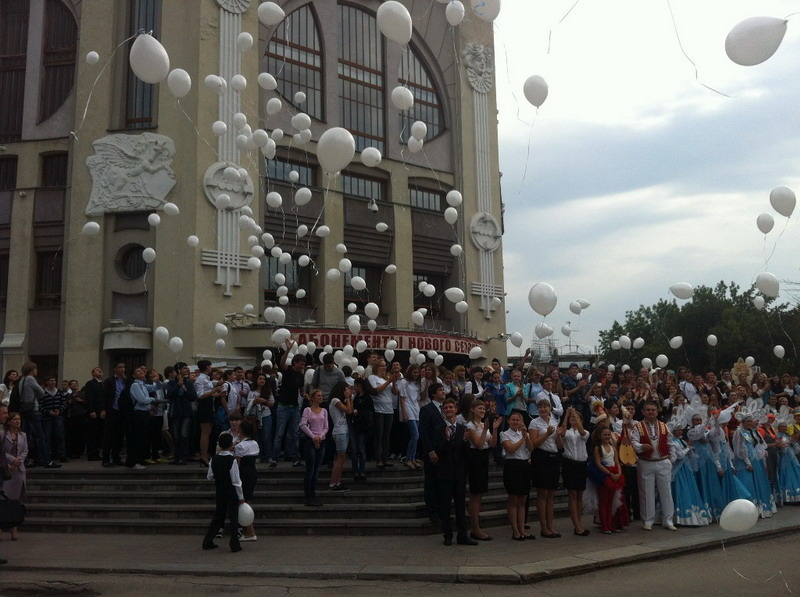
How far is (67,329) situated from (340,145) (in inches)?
679

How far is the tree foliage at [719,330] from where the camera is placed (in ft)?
145

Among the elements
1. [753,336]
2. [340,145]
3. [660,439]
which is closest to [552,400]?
[660,439]

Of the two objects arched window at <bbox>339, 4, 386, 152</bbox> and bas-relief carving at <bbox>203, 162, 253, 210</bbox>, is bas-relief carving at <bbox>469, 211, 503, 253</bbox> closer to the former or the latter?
arched window at <bbox>339, 4, 386, 152</bbox>

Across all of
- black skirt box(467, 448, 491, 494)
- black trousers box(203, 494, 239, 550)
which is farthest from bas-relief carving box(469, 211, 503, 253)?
black trousers box(203, 494, 239, 550)

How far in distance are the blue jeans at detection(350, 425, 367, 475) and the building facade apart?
35.7 feet

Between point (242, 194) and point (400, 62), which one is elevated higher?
point (400, 62)

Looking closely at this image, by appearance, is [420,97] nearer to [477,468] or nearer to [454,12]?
[454,12]

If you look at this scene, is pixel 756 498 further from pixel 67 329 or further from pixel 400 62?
pixel 400 62

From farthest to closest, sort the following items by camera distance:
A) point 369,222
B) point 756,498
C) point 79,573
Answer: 1. point 369,222
2. point 756,498
3. point 79,573

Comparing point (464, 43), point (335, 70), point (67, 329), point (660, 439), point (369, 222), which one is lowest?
point (660, 439)

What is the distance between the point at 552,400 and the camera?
13.0 meters

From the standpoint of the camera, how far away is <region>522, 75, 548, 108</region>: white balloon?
443 inches

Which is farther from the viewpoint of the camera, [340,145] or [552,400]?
[552,400]

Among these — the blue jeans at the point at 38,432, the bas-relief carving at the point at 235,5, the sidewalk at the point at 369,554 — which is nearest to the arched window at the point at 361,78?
the bas-relief carving at the point at 235,5
